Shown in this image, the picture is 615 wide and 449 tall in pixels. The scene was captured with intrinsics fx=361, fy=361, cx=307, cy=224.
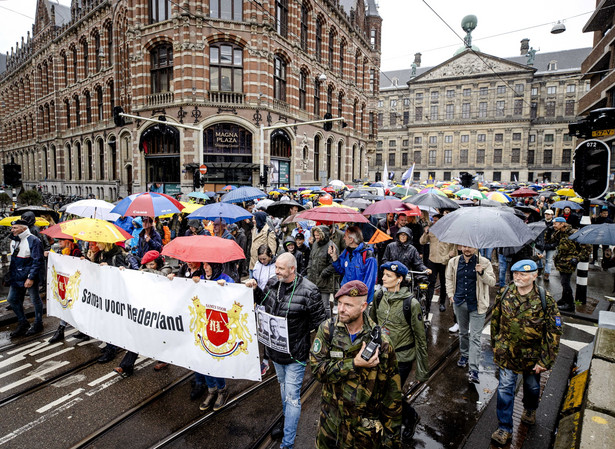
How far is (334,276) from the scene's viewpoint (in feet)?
20.2

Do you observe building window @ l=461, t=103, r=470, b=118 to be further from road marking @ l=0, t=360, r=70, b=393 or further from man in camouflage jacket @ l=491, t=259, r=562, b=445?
road marking @ l=0, t=360, r=70, b=393

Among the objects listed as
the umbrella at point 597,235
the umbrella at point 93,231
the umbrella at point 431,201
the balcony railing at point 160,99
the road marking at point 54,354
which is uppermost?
the balcony railing at point 160,99

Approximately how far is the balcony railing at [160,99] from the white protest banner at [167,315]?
66.6 feet

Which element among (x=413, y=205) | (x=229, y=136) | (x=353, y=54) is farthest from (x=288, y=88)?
(x=413, y=205)

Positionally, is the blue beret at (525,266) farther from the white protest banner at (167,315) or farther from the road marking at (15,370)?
the road marking at (15,370)

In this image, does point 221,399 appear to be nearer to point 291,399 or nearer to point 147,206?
point 291,399

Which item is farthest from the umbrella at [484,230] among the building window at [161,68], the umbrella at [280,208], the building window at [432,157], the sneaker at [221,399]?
the building window at [432,157]

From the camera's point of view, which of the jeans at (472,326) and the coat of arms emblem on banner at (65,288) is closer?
the jeans at (472,326)

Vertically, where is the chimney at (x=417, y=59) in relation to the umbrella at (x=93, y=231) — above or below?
above

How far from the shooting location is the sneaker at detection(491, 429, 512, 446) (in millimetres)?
3695

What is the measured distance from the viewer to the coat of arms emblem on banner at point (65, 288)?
18.4 feet

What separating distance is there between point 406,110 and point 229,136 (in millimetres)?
61753

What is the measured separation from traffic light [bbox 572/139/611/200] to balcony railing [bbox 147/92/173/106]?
22.8m

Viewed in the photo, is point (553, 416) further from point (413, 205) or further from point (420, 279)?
Answer: point (413, 205)
